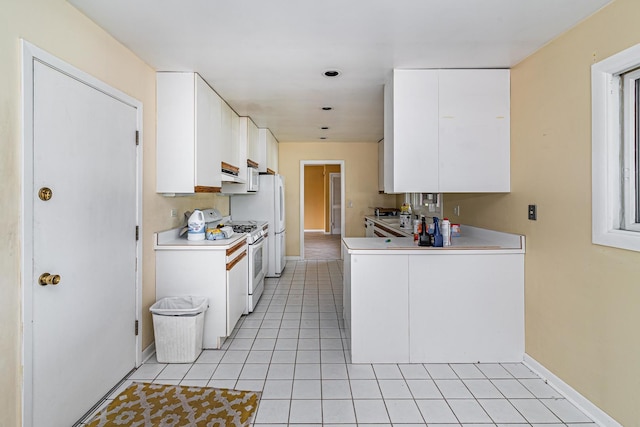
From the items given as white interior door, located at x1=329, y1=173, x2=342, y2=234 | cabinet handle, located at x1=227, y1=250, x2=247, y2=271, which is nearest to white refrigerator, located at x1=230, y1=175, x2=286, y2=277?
cabinet handle, located at x1=227, y1=250, x2=247, y2=271

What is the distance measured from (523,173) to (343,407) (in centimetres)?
212

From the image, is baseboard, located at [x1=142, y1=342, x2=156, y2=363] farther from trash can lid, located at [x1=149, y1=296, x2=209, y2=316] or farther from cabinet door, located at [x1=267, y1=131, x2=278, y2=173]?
cabinet door, located at [x1=267, y1=131, x2=278, y2=173]

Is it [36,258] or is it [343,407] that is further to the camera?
[343,407]

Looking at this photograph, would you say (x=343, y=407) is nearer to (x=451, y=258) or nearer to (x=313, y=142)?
(x=451, y=258)

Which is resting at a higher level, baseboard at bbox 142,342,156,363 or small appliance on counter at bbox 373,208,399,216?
small appliance on counter at bbox 373,208,399,216

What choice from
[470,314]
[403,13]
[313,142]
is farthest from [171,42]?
[313,142]

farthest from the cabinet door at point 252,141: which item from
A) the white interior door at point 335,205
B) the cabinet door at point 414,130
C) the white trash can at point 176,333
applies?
the white interior door at point 335,205

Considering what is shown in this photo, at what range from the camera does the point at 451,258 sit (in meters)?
2.68

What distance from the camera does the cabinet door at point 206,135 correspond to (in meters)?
2.93

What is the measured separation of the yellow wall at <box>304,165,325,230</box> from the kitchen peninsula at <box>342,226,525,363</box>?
30.3 ft

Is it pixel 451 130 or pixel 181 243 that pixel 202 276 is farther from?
pixel 451 130

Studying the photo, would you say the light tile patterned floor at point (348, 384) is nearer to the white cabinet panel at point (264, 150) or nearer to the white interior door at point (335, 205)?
the white cabinet panel at point (264, 150)

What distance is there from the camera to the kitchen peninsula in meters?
2.67

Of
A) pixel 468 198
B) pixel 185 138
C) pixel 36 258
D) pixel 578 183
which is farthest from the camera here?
pixel 468 198
